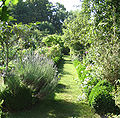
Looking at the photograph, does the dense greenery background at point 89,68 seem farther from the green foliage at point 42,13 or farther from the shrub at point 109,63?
the green foliage at point 42,13

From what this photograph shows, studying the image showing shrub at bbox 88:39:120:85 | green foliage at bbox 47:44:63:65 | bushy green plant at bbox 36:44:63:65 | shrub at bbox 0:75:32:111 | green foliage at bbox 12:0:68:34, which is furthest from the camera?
green foliage at bbox 12:0:68:34

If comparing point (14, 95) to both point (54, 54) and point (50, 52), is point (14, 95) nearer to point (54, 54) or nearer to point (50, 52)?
point (50, 52)

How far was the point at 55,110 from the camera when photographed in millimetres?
3760

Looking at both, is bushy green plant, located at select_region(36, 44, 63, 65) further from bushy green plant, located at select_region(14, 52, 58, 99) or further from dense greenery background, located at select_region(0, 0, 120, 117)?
bushy green plant, located at select_region(14, 52, 58, 99)

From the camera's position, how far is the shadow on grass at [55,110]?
11.1 feet

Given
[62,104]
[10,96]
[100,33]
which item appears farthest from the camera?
[100,33]

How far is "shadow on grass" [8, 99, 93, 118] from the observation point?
3.38m

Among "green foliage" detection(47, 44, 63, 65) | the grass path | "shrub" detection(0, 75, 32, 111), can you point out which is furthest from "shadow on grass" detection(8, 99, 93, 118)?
"green foliage" detection(47, 44, 63, 65)

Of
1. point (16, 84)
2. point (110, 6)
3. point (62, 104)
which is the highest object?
point (110, 6)

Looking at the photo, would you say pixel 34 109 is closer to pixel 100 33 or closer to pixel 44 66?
pixel 44 66

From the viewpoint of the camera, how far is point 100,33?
524 centimetres

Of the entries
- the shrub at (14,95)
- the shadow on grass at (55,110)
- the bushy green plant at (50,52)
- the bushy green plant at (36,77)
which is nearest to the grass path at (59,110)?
the shadow on grass at (55,110)

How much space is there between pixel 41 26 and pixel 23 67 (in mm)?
34751

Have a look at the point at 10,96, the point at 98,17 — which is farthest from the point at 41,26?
the point at 10,96
